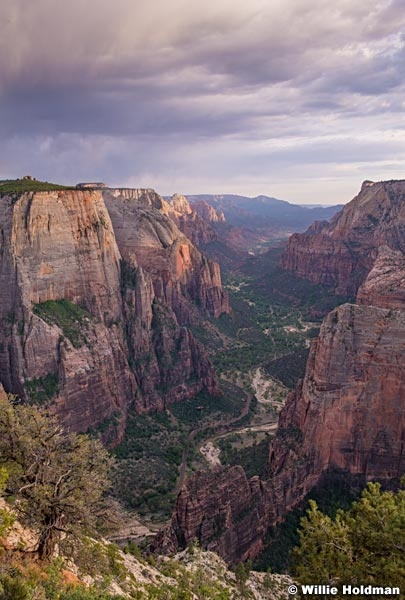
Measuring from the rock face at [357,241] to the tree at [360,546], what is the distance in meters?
136

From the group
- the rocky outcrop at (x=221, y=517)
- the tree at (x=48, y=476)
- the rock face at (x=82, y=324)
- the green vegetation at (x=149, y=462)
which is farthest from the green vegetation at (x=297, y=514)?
the rock face at (x=82, y=324)

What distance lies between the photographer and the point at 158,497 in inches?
2282

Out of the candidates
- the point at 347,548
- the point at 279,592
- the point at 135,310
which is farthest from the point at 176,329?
the point at 347,548

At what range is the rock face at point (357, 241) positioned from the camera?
156 meters

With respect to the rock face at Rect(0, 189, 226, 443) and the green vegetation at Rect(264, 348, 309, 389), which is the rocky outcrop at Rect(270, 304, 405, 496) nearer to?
the rock face at Rect(0, 189, 226, 443)

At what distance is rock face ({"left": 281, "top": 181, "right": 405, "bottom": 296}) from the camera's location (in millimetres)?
155500

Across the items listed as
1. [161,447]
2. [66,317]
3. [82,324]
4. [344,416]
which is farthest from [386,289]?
[66,317]

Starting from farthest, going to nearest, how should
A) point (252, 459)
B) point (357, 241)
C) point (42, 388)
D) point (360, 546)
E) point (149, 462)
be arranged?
point (357, 241) → point (149, 462) → point (42, 388) → point (252, 459) → point (360, 546)

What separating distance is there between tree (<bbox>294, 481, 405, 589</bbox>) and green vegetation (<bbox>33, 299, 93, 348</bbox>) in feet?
164

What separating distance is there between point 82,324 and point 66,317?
270cm

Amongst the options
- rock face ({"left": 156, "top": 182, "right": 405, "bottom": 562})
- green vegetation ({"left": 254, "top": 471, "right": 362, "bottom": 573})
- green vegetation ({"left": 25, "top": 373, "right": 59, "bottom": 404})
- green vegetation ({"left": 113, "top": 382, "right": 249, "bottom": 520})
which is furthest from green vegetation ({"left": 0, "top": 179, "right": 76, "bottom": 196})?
green vegetation ({"left": 254, "top": 471, "right": 362, "bottom": 573})

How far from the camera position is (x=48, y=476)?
2366 centimetres

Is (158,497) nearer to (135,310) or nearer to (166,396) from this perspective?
(166,396)

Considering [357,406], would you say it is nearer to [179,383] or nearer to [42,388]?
[42,388]
